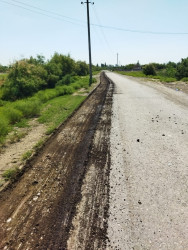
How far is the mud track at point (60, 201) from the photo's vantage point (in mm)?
2377

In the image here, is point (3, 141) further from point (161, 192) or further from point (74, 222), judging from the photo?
point (161, 192)

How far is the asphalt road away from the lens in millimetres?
2369

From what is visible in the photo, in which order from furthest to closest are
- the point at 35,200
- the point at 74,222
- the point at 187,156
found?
1. the point at 187,156
2. the point at 35,200
3. the point at 74,222

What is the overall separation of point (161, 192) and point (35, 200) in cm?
243

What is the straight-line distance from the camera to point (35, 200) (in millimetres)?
3094

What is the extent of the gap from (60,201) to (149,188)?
178cm

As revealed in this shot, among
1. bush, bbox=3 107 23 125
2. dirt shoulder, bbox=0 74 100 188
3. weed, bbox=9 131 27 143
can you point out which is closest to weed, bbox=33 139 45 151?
dirt shoulder, bbox=0 74 100 188

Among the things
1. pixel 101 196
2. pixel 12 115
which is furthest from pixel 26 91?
pixel 101 196

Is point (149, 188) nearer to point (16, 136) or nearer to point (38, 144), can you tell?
point (38, 144)

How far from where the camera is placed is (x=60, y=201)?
3047 mm

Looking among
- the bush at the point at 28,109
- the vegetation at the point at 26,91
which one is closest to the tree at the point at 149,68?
the vegetation at the point at 26,91

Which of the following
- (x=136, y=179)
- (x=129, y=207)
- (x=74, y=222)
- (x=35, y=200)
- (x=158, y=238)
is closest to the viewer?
(x=158, y=238)

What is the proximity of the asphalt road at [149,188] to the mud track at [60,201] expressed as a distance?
0.83 ft

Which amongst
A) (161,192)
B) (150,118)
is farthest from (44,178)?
(150,118)
